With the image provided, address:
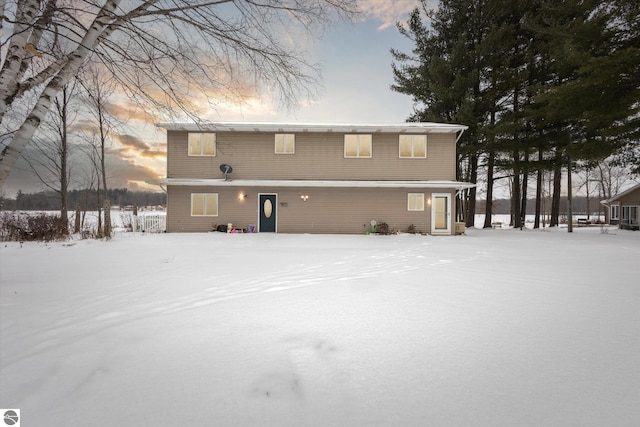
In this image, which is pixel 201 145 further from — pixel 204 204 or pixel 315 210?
pixel 315 210

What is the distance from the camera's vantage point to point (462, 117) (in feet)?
56.7

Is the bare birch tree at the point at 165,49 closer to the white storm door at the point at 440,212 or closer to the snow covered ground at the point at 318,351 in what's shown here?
the snow covered ground at the point at 318,351

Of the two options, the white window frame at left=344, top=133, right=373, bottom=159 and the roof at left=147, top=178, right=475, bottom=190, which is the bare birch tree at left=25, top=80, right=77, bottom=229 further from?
the white window frame at left=344, top=133, right=373, bottom=159

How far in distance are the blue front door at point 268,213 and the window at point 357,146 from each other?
14.2 feet

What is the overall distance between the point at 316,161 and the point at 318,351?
12.7 meters

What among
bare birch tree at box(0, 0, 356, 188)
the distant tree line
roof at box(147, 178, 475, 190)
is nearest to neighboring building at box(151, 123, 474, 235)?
roof at box(147, 178, 475, 190)

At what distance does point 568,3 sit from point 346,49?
1828 cm

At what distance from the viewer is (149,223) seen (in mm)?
14781

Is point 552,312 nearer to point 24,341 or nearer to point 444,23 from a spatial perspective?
point 24,341

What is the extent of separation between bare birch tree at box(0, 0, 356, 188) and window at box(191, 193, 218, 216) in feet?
32.0

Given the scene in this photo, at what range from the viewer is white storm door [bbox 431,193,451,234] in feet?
47.7

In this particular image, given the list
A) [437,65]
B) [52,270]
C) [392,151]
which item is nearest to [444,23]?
[437,65]

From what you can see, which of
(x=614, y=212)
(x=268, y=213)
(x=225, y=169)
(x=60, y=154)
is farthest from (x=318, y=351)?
(x=614, y=212)

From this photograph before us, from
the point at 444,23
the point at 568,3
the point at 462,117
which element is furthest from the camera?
the point at 444,23
